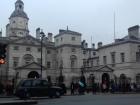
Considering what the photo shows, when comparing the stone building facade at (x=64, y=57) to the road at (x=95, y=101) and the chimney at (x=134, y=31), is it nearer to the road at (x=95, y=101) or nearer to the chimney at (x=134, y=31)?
the chimney at (x=134, y=31)

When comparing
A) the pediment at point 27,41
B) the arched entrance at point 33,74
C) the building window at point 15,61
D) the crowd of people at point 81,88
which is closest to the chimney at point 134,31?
the arched entrance at point 33,74

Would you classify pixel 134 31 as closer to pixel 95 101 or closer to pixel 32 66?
pixel 32 66

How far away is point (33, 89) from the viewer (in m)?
30.2

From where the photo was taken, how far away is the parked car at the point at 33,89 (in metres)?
29.9

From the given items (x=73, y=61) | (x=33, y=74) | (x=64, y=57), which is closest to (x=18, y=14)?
(x=64, y=57)

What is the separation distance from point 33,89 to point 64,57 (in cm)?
5055

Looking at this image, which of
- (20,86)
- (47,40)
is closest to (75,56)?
(47,40)

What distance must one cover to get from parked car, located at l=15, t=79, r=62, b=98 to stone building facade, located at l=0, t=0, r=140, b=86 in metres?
31.1

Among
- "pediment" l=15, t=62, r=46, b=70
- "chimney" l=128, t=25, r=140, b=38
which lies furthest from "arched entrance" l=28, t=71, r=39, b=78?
"chimney" l=128, t=25, r=140, b=38

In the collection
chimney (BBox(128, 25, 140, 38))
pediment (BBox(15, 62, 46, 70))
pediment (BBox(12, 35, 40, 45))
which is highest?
chimney (BBox(128, 25, 140, 38))

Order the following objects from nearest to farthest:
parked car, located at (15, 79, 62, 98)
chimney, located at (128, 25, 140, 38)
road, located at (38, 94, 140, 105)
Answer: road, located at (38, 94, 140, 105), parked car, located at (15, 79, 62, 98), chimney, located at (128, 25, 140, 38)

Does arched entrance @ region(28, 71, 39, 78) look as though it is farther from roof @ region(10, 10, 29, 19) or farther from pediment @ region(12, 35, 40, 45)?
roof @ region(10, 10, 29, 19)

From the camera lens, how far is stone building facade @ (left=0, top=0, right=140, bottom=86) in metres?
65.2

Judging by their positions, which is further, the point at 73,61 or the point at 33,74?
the point at 73,61
